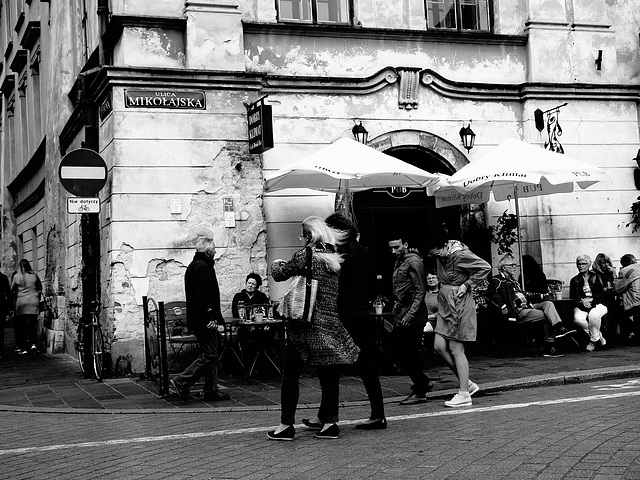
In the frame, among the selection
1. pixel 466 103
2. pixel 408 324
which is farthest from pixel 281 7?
pixel 408 324

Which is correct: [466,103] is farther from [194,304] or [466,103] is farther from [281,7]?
[194,304]

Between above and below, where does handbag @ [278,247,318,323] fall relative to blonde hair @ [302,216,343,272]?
below

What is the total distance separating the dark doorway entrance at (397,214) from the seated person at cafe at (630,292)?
8.49ft

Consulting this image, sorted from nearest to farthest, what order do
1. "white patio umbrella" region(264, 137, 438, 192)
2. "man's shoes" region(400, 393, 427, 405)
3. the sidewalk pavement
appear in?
"man's shoes" region(400, 393, 427, 405) → the sidewalk pavement → "white patio umbrella" region(264, 137, 438, 192)

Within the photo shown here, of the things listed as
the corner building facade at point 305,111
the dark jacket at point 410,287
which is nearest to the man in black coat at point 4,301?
the corner building facade at point 305,111

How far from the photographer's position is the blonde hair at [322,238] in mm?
7120

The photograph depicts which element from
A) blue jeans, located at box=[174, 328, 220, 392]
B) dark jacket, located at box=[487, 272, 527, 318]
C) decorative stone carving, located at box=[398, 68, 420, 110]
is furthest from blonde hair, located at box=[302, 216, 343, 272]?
decorative stone carving, located at box=[398, 68, 420, 110]

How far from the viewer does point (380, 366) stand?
11.5 metres

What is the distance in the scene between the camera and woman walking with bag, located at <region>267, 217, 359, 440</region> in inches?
276

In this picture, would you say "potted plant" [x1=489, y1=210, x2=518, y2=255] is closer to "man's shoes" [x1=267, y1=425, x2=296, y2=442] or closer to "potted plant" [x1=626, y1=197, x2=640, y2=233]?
"potted plant" [x1=626, y1=197, x2=640, y2=233]

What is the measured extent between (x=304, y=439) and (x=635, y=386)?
4.22 meters

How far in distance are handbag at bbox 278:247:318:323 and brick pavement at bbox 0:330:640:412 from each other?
8.13 feet

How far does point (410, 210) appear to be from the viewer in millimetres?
14359

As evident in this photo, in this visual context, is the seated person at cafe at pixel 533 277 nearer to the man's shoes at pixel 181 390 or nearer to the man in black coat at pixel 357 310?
the man's shoes at pixel 181 390
